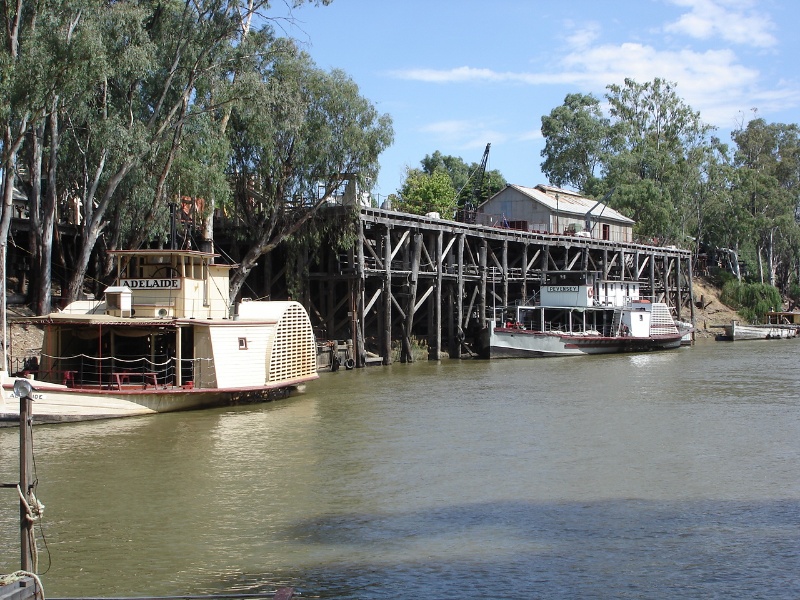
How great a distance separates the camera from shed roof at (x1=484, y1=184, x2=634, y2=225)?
64125mm

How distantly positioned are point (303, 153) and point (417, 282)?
10168 mm

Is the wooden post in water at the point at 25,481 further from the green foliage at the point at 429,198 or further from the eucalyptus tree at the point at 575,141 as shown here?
the eucalyptus tree at the point at 575,141

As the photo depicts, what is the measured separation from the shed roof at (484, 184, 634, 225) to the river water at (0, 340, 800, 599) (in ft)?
122

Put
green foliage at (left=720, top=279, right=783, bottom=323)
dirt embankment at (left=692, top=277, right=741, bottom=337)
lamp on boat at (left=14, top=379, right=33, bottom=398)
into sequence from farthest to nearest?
green foliage at (left=720, top=279, right=783, bottom=323) → dirt embankment at (left=692, top=277, right=741, bottom=337) → lamp on boat at (left=14, top=379, right=33, bottom=398)

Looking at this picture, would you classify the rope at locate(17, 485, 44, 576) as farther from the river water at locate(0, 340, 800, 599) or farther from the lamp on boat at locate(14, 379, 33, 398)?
the river water at locate(0, 340, 800, 599)

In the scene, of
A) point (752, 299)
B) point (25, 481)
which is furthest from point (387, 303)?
point (752, 299)

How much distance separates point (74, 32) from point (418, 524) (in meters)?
20.5

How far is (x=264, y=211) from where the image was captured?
40.8 metres

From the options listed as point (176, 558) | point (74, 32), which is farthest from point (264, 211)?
point (176, 558)

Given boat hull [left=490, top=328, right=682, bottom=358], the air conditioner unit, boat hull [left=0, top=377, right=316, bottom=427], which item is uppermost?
the air conditioner unit

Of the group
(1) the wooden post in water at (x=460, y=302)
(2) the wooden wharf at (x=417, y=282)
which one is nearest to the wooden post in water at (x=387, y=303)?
(2) the wooden wharf at (x=417, y=282)

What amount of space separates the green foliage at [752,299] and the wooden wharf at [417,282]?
2637 centimetres

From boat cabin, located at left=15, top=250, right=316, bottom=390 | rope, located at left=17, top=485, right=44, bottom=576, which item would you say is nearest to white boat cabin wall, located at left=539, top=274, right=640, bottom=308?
boat cabin, located at left=15, top=250, right=316, bottom=390

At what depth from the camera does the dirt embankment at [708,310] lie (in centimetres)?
7064
